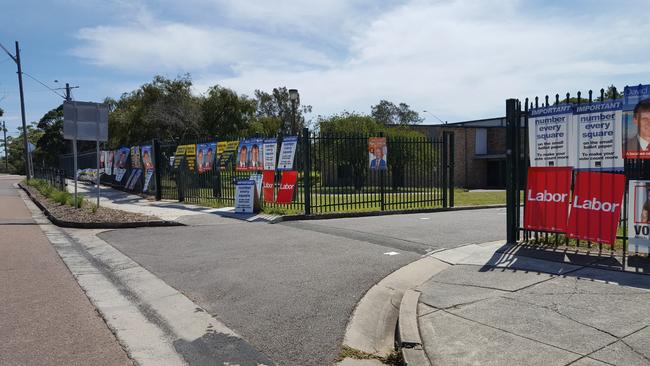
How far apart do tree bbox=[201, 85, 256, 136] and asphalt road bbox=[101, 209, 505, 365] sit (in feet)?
72.0

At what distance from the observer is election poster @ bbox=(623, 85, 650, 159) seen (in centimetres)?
666

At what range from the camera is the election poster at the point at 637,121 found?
666 centimetres

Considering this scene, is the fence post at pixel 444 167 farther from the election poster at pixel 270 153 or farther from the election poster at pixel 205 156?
the election poster at pixel 205 156

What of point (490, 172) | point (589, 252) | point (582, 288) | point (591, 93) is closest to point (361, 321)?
point (582, 288)

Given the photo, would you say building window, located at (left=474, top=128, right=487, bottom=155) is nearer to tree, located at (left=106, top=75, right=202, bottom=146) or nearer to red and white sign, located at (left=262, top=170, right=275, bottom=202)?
tree, located at (left=106, top=75, right=202, bottom=146)

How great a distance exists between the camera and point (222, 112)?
1350 inches

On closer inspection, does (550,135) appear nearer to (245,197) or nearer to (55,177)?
(245,197)

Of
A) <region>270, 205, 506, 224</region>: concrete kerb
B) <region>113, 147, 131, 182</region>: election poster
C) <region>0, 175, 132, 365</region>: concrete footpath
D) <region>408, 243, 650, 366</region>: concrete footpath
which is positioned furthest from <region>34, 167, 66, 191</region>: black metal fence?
<region>408, 243, 650, 366</region>: concrete footpath

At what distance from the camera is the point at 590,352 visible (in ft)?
12.8

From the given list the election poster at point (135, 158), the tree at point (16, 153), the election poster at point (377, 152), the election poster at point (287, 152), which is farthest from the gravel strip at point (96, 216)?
the tree at point (16, 153)

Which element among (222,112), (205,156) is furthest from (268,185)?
(222,112)

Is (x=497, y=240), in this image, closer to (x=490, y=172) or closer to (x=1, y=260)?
(x=1, y=260)

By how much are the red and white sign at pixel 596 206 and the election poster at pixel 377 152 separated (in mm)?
7987

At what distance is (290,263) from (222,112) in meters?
28.1
